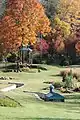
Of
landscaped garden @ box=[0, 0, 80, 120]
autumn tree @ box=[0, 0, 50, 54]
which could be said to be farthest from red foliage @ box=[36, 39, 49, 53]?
autumn tree @ box=[0, 0, 50, 54]

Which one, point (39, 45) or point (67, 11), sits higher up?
point (67, 11)

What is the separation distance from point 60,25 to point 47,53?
17.8ft

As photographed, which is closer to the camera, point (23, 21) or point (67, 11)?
point (23, 21)

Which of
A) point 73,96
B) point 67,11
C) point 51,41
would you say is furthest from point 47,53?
point 73,96

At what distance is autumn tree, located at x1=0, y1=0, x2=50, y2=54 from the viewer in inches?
2180

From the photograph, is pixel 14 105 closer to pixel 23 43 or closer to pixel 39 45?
pixel 23 43

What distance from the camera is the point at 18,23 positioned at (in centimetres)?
5638

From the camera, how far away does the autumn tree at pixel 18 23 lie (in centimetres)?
5538

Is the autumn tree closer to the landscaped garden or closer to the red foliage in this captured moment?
the landscaped garden

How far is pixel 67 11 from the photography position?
8294 centimetres

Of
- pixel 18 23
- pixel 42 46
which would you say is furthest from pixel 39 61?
pixel 18 23

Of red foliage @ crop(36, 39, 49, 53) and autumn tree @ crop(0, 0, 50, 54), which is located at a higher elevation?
autumn tree @ crop(0, 0, 50, 54)

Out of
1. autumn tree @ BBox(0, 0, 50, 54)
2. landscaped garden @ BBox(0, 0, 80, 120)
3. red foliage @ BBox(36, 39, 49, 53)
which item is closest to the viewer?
landscaped garden @ BBox(0, 0, 80, 120)

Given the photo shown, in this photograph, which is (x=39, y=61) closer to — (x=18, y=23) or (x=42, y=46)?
(x=42, y=46)
